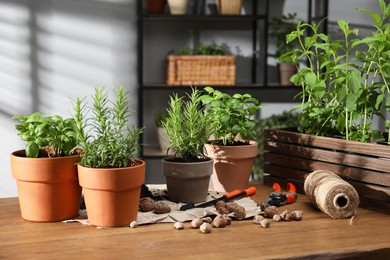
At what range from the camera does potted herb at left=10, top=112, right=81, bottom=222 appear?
122 cm

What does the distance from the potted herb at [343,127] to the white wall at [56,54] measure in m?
2.53

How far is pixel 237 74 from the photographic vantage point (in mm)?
4176

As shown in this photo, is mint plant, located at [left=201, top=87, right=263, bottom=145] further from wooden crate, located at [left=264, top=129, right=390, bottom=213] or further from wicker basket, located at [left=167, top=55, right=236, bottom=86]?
wicker basket, located at [left=167, top=55, right=236, bottom=86]

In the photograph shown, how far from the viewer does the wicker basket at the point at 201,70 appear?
3.74 metres

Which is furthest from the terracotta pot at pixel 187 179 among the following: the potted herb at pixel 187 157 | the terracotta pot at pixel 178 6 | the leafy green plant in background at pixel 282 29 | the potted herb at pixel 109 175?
the leafy green plant in background at pixel 282 29

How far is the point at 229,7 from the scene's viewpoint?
3.82 m

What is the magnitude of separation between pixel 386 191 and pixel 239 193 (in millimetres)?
376

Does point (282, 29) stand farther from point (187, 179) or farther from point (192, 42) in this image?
point (187, 179)

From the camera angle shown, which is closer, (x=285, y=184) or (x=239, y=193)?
(x=239, y=193)

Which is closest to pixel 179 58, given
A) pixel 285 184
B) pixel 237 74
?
pixel 237 74

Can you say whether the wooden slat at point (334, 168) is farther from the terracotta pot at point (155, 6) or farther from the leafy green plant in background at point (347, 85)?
the terracotta pot at point (155, 6)

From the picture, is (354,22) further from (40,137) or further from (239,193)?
(40,137)

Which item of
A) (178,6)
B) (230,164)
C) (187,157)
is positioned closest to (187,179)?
(187,157)

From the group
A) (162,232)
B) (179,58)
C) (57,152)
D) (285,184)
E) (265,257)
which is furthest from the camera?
(179,58)
